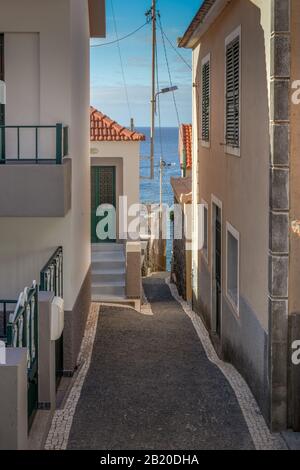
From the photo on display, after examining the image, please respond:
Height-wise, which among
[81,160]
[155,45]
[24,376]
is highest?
[155,45]

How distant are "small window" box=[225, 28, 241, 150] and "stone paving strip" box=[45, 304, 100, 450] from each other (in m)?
4.87

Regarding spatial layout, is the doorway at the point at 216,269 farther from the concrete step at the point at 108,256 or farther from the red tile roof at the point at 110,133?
the red tile roof at the point at 110,133

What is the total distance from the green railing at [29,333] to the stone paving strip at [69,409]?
0.43 metres

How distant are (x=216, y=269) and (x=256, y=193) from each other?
556cm

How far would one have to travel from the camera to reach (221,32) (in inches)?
572

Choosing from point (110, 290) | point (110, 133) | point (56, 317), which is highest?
point (110, 133)

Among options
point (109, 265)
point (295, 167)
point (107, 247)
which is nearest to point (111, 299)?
point (109, 265)

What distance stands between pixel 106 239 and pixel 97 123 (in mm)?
3698

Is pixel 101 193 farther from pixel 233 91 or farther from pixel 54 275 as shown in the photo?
pixel 54 275

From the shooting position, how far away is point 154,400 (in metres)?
11.0

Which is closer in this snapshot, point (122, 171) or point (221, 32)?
point (221, 32)
